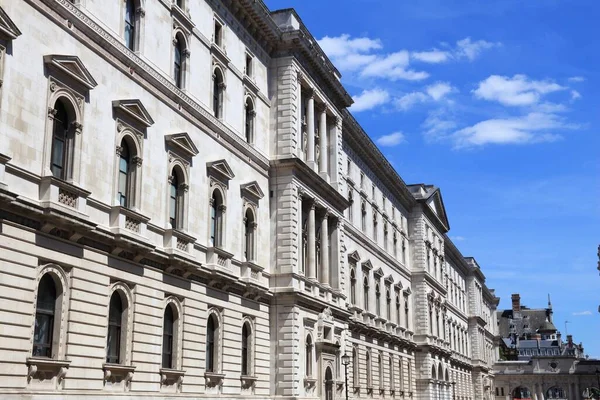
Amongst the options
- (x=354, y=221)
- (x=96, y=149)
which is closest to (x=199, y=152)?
(x=96, y=149)

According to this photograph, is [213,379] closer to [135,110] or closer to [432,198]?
[135,110]

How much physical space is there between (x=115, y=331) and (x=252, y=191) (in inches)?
526

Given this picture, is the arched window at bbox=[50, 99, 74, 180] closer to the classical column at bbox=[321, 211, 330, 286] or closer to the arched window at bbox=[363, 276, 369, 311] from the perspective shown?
the classical column at bbox=[321, 211, 330, 286]

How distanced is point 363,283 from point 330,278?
491 inches

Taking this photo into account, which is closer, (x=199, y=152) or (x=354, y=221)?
(x=199, y=152)

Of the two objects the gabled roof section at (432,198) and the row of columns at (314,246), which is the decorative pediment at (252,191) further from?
the gabled roof section at (432,198)

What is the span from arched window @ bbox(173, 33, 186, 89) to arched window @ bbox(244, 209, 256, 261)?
8308 millimetres

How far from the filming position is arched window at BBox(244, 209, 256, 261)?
127ft

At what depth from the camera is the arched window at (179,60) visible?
32875 mm

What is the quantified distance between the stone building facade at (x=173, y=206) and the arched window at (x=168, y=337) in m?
0.08

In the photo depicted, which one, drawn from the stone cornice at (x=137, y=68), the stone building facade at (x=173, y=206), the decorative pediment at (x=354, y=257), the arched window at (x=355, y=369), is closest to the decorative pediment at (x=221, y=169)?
the stone building facade at (x=173, y=206)

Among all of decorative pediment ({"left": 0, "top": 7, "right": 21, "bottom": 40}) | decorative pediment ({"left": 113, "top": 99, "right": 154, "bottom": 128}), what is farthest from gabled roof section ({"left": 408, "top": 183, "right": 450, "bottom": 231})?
decorative pediment ({"left": 0, "top": 7, "right": 21, "bottom": 40})

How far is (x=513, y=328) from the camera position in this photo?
195500 mm

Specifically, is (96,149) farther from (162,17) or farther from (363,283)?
(363,283)
